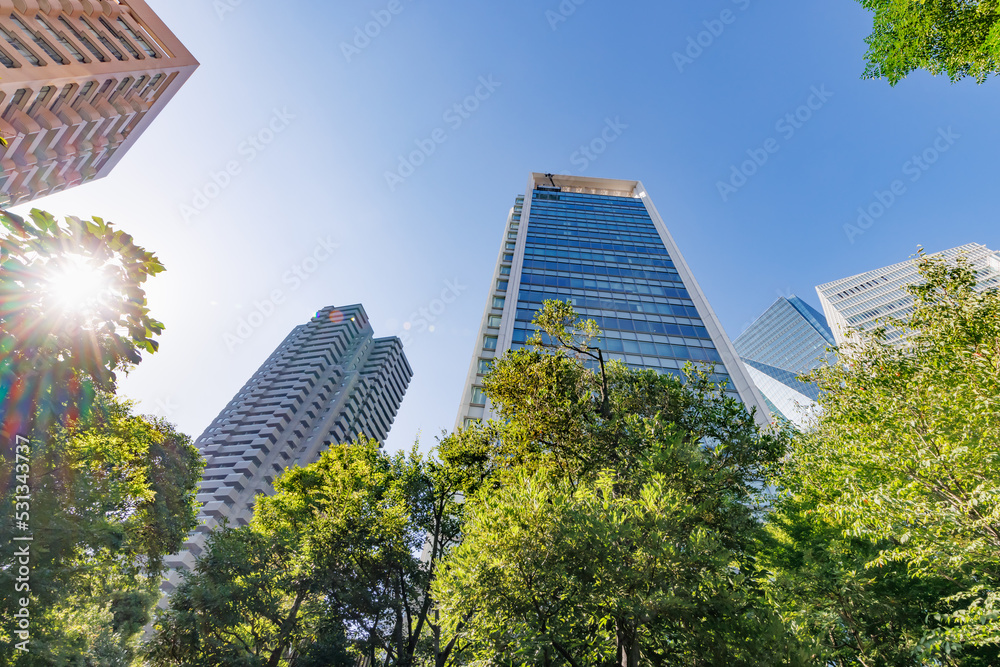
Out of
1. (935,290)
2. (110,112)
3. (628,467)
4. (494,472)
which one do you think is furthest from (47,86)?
(935,290)

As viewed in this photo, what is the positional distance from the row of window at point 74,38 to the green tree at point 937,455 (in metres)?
53.6

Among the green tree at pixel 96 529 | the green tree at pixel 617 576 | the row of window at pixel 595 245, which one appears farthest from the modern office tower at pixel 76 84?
the green tree at pixel 617 576

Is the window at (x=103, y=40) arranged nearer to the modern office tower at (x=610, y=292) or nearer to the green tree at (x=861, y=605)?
the modern office tower at (x=610, y=292)

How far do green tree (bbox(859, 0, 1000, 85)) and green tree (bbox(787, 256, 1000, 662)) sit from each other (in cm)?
471

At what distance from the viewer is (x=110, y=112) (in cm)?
4175

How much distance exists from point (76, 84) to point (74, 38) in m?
3.59

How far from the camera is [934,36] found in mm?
9789

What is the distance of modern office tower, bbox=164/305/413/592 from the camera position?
63938 mm

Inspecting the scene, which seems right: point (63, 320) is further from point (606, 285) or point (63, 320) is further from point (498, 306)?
point (606, 285)

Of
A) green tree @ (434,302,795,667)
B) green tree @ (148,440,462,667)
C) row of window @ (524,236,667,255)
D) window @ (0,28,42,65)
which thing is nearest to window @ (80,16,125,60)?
window @ (0,28,42,65)

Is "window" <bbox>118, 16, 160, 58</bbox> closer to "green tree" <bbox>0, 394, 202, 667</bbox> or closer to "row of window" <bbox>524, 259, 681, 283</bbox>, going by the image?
"row of window" <bbox>524, 259, 681, 283</bbox>

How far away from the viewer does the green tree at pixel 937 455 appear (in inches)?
329

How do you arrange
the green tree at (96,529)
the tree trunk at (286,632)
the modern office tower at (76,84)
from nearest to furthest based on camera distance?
the green tree at (96,529)
the tree trunk at (286,632)
the modern office tower at (76,84)

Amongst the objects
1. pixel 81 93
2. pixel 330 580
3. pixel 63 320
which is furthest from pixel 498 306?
pixel 81 93
